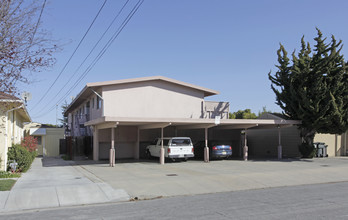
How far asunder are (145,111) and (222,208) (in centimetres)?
1634

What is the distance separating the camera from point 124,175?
14953mm

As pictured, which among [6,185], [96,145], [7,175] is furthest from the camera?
[96,145]

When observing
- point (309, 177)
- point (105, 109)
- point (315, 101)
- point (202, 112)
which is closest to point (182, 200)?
point (309, 177)

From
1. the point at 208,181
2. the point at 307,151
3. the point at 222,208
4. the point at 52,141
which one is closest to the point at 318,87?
the point at 307,151

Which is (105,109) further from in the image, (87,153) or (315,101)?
(315,101)

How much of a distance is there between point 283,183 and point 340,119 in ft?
36.9

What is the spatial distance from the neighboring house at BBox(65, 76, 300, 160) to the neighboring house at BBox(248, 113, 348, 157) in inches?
146

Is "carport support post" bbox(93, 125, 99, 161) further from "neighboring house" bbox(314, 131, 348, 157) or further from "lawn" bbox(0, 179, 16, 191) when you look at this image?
"neighboring house" bbox(314, 131, 348, 157)

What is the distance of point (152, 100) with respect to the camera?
24.6 meters

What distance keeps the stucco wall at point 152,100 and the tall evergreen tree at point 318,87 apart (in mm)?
7265

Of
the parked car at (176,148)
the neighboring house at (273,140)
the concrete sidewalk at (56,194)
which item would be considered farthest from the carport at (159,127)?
the concrete sidewalk at (56,194)

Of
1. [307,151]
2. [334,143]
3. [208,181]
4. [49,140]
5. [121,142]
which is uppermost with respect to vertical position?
[121,142]

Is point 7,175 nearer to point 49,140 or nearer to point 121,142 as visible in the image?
point 121,142

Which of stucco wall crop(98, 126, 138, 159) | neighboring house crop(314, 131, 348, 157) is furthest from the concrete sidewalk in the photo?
neighboring house crop(314, 131, 348, 157)
